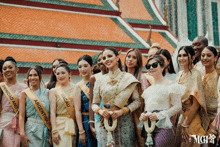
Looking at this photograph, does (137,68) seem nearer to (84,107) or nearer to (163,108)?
(163,108)

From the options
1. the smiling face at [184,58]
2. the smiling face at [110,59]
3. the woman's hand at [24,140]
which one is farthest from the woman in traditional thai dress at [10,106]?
the smiling face at [184,58]

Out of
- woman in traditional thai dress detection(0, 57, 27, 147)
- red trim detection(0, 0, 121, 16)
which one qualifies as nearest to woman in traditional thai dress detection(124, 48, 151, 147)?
woman in traditional thai dress detection(0, 57, 27, 147)

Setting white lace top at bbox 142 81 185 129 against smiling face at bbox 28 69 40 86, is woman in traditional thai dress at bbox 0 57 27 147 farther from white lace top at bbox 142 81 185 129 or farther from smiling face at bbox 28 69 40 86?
white lace top at bbox 142 81 185 129

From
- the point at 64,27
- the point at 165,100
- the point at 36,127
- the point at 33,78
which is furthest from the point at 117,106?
the point at 64,27

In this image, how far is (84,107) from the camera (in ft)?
14.0

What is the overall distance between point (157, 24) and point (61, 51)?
6978 millimetres

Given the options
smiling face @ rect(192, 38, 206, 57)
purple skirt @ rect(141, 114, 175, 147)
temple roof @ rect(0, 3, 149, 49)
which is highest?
temple roof @ rect(0, 3, 149, 49)

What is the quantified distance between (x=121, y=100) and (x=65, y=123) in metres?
1.17

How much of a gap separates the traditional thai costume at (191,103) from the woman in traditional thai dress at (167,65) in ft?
1.51

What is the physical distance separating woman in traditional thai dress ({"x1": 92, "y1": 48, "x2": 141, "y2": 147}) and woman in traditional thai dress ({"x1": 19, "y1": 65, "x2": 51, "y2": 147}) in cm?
104

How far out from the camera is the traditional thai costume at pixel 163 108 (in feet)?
10.6

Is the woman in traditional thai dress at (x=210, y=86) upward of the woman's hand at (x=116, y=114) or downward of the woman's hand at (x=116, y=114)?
upward

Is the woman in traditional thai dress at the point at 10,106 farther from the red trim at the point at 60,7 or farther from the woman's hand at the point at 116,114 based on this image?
the red trim at the point at 60,7

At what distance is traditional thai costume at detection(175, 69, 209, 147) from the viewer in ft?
11.6
